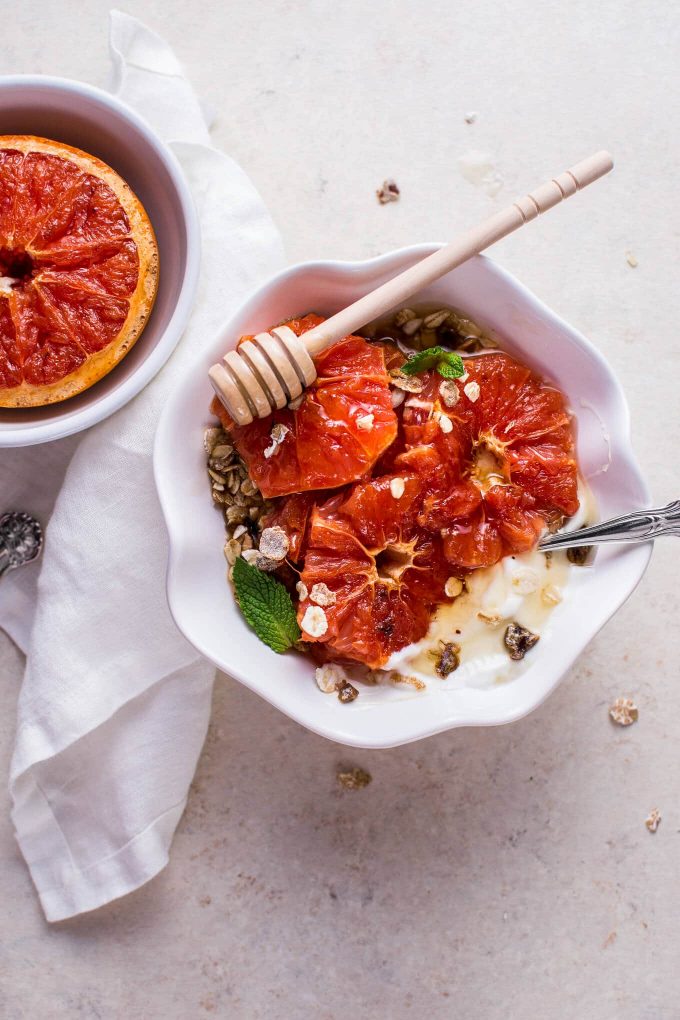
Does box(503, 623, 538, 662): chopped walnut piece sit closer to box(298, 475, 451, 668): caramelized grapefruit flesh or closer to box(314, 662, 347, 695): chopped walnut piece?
box(298, 475, 451, 668): caramelized grapefruit flesh

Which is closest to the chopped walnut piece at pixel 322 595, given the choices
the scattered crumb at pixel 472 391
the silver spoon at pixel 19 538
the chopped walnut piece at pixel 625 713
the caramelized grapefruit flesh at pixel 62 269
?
the scattered crumb at pixel 472 391

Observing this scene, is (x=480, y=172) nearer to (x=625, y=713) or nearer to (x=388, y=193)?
(x=388, y=193)

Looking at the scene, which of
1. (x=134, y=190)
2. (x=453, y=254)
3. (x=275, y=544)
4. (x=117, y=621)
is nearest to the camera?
(x=453, y=254)

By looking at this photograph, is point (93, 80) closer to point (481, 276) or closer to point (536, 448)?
point (481, 276)

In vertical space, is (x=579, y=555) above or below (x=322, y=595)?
below

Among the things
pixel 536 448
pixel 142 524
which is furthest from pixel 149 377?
pixel 536 448

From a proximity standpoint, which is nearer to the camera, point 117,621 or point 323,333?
point 323,333

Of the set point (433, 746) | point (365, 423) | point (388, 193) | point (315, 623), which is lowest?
point (433, 746)

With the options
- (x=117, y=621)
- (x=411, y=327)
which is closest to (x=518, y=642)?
(x=411, y=327)
